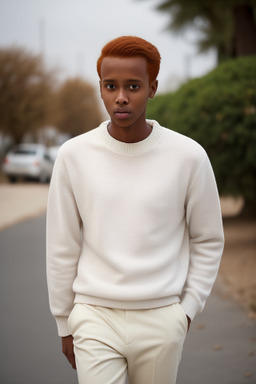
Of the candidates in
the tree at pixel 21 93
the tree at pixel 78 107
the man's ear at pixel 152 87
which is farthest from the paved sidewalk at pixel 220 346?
the tree at pixel 78 107

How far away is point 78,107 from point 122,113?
57231mm

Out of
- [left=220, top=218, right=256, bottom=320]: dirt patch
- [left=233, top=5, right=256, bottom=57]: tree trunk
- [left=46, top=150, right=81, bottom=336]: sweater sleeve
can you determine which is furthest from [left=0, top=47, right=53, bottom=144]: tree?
[left=46, top=150, right=81, bottom=336]: sweater sleeve

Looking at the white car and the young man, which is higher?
the young man

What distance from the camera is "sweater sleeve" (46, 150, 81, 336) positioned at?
2475 mm

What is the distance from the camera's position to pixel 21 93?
34.3 m

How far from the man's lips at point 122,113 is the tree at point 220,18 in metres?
11.2

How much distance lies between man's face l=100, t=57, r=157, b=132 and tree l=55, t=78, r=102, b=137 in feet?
181

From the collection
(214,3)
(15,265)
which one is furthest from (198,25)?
(15,265)

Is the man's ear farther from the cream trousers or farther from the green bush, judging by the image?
the green bush

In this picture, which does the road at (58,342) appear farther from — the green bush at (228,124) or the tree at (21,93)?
the tree at (21,93)

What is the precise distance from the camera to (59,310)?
2512 millimetres

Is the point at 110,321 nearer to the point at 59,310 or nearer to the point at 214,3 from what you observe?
the point at 59,310

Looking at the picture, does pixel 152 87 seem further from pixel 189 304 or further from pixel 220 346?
pixel 220 346

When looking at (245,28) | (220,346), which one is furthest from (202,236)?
(245,28)
